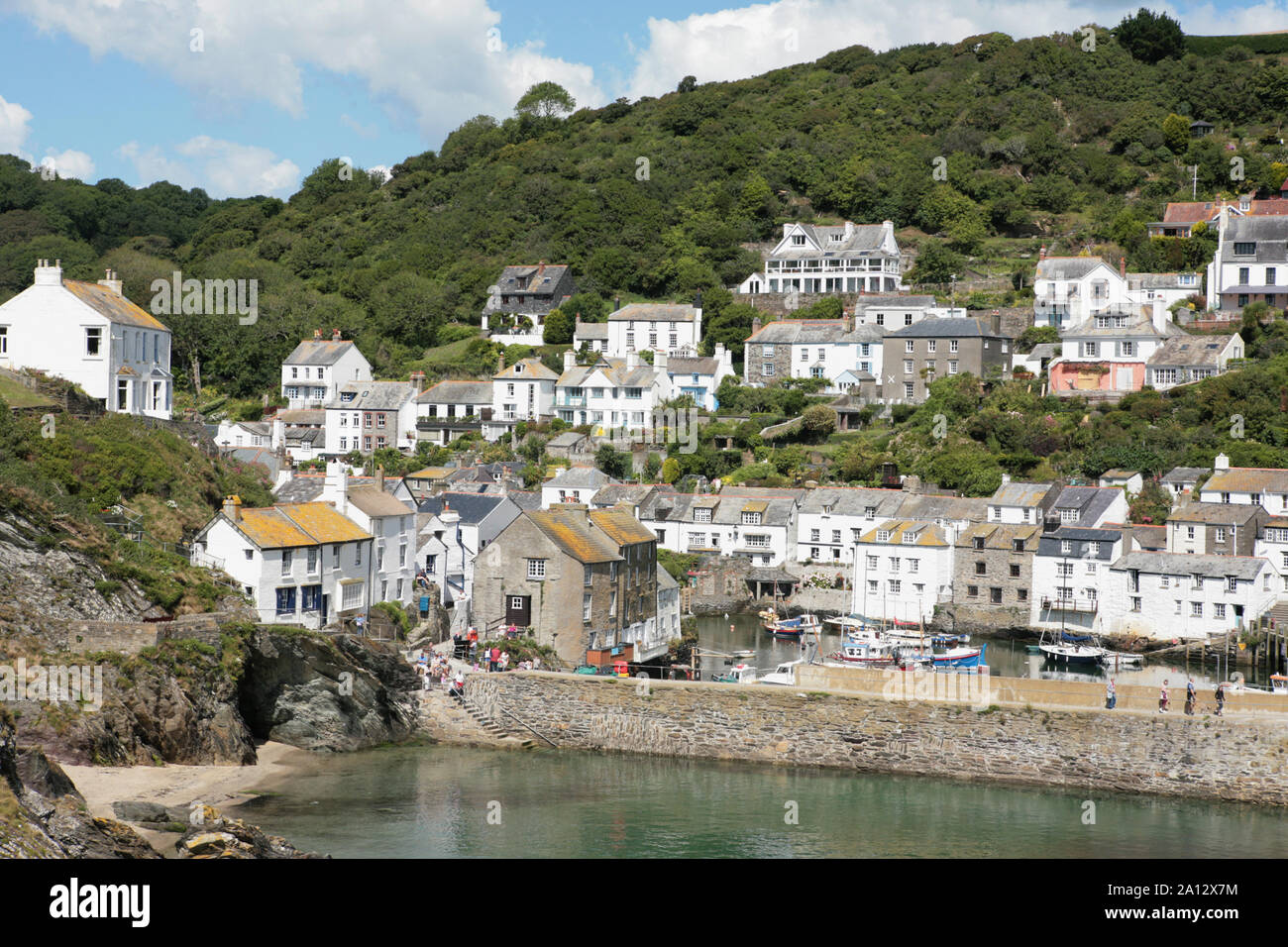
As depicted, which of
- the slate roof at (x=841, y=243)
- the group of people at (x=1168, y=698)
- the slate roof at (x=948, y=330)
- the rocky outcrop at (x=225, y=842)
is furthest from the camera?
the slate roof at (x=841, y=243)

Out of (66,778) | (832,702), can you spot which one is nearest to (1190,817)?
(832,702)

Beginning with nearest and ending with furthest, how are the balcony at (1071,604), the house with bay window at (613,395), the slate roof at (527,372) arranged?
the balcony at (1071,604) < the house with bay window at (613,395) < the slate roof at (527,372)

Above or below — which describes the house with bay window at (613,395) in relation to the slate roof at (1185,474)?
above

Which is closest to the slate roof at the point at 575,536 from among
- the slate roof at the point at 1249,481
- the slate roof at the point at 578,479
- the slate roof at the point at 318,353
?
the slate roof at the point at 578,479

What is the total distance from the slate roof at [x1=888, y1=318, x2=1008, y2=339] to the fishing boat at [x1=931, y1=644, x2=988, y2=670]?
2792 cm

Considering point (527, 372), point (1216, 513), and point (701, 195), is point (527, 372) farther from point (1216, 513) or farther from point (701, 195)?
point (1216, 513)

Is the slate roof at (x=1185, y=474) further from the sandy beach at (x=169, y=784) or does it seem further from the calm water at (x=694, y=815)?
the sandy beach at (x=169, y=784)

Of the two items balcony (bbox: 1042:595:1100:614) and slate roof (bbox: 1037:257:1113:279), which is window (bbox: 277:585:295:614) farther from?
slate roof (bbox: 1037:257:1113:279)

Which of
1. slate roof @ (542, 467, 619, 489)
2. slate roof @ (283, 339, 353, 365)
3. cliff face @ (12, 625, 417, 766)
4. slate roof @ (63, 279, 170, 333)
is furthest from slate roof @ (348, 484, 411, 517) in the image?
slate roof @ (283, 339, 353, 365)

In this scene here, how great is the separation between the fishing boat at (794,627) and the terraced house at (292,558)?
2034 cm

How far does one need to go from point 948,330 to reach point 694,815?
4955cm

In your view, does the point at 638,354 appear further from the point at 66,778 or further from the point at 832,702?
the point at 66,778

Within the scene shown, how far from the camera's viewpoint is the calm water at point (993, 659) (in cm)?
4696

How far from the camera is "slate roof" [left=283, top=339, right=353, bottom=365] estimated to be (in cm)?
8331
